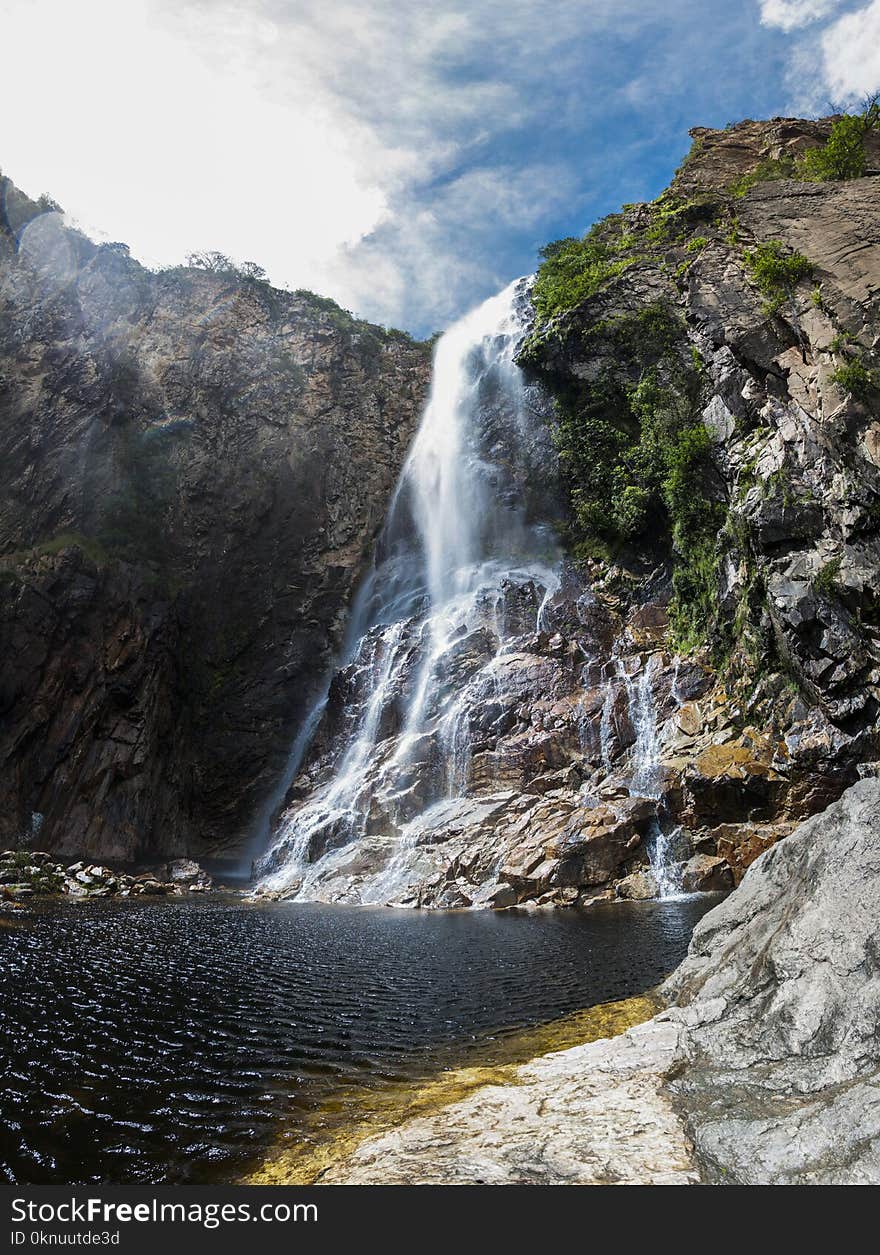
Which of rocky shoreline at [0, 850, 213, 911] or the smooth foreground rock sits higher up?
the smooth foreground rock

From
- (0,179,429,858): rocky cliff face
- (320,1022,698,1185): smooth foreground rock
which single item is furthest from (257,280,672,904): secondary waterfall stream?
(320,1022,698,1185): smooth foreground rock

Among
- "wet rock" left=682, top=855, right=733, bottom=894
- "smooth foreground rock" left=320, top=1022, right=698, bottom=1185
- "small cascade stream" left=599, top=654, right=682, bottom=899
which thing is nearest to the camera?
"smooth foreground rock" left=320, top=1022, right=698, bottom=1185

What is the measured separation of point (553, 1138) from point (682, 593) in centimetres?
2966

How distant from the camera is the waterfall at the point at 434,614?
30.5 m

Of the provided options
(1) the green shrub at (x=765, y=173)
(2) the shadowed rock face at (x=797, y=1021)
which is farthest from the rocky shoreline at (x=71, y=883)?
(1) the green shrub at (x=765, y=173)

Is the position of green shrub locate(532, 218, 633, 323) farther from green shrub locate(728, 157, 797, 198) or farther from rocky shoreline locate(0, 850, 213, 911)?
rocky shoreline locate(0, 850, 213, 911)

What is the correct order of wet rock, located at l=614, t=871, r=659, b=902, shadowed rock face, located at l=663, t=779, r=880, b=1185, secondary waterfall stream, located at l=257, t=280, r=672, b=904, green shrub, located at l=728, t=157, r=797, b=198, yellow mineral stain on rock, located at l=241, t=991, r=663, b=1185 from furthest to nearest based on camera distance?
green shrub, located at l=728, t=157, r=797, b=198 → secondary waterfall stream, located at l=257, t=280, r=672, b=904 → wet rock, located at l=614, t=871, r=659, b=902 → yellow mineral stain on rock, located at l=241, t=991, r=663, b=1185 → shadowed rock face, located at l=663, t=779, r=880, b=1185

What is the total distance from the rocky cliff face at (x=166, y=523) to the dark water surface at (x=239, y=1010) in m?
21.5

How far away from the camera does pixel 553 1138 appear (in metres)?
4.93

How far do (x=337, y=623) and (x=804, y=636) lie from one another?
1189 inches

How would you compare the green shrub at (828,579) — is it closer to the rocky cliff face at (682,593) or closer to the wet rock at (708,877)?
the rocky cliff face at (682,593)

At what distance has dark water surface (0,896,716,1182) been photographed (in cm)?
642

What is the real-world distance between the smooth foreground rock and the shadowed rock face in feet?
0.89

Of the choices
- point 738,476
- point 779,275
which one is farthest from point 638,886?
point 779,275
